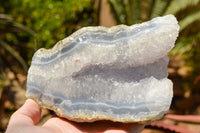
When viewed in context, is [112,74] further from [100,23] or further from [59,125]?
[100,23]

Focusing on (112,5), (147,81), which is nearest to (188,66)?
(112,5)

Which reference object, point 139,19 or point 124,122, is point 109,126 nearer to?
point 124,122

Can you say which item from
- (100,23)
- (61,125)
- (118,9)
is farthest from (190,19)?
(61,125)

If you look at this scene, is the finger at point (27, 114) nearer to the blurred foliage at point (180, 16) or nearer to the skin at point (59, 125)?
the skin at point (59, 125)

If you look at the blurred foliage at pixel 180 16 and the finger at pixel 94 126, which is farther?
the blurred foliage at pixel 180 16

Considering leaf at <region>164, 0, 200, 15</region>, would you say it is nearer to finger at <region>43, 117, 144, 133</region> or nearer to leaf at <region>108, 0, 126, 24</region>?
leaf at <region>108, 0, 126, 24</region>

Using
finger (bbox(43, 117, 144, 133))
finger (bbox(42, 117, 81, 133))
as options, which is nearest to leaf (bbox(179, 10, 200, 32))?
finger (bbox(43, 117, 144, 133))

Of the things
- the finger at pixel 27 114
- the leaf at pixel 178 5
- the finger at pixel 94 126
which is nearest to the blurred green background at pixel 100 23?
the leaf at pixel 178 5
